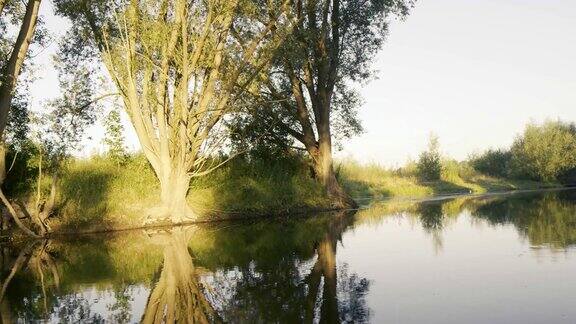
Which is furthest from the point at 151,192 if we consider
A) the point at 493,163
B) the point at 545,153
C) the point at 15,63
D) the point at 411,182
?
the point at 493,163

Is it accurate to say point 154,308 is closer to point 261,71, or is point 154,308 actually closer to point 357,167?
point 261,71

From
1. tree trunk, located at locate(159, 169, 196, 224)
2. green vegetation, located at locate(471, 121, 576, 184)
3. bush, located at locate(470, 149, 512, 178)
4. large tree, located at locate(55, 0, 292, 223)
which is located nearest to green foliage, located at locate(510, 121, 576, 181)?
green vegetation, located at locate(471, 121, 576, 184)

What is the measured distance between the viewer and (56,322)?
6664mm

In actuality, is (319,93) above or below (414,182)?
above

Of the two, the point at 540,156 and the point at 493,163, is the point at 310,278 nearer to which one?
the point at 540,156

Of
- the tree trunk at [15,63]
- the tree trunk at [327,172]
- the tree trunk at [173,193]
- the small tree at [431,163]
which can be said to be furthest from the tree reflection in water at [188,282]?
the small tree at [431,163]

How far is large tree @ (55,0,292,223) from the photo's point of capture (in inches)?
824

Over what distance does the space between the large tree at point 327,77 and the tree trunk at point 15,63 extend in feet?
41.3

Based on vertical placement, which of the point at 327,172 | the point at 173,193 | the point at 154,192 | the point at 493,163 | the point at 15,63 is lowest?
the point at 173,193

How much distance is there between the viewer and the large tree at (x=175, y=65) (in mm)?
20938

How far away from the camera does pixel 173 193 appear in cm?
2209

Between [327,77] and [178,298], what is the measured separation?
74.8 feet

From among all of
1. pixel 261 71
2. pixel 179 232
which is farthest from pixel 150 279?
pixel 261 71

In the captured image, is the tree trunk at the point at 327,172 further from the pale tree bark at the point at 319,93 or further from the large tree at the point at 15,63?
the large tree at the point at 15,63
